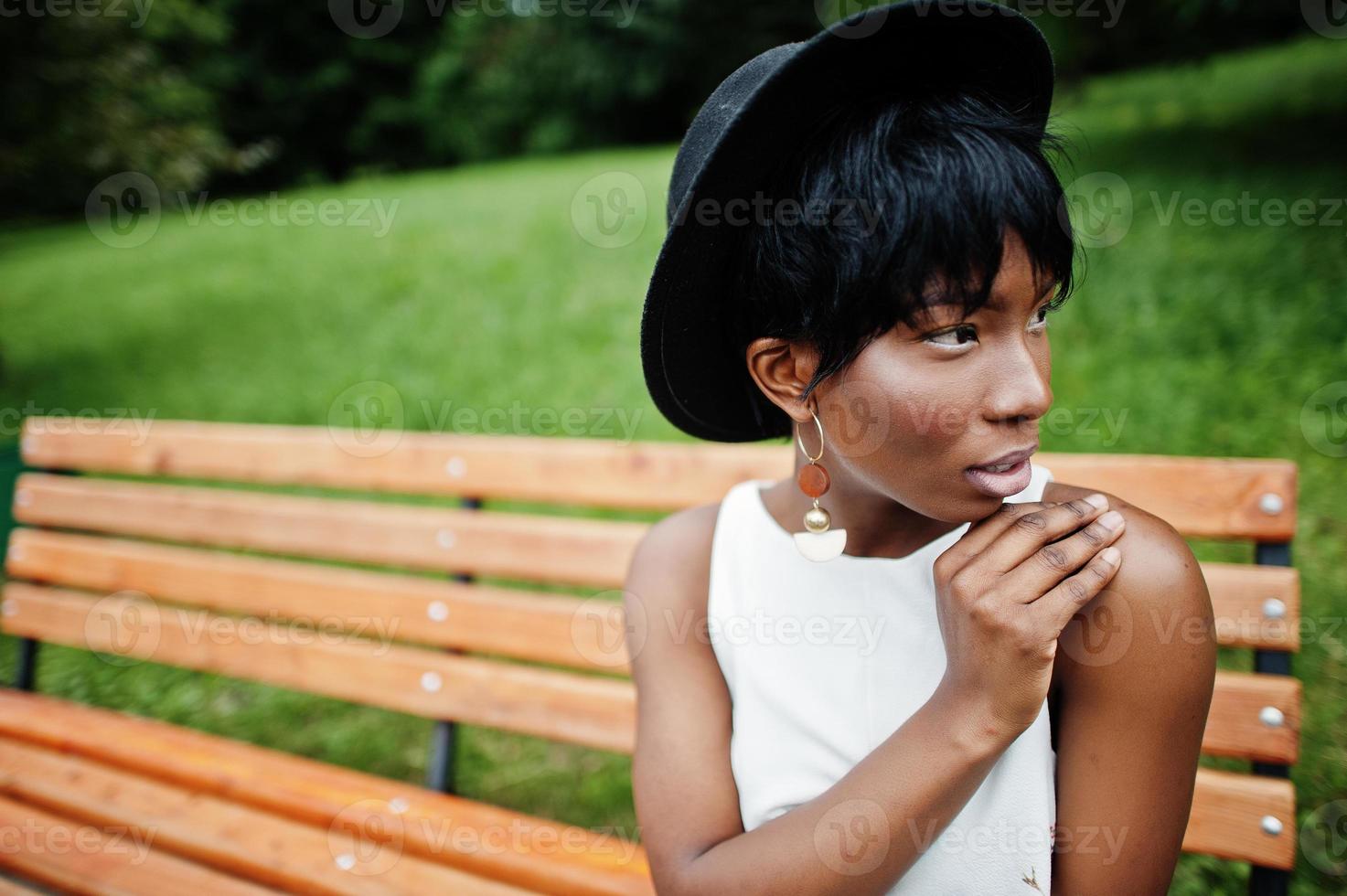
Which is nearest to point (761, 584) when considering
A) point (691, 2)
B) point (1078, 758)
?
point (1078, 758)

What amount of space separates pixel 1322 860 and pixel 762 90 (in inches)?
97.7

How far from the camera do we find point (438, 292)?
24.8 ft

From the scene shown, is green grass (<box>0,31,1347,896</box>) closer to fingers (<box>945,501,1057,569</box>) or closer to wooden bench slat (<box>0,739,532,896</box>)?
fingers (<box>945,501,1057,569</box>)

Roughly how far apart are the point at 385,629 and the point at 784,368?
6.24 ft

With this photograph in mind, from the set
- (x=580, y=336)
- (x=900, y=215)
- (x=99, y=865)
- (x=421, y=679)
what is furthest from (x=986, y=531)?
(x=580, y=336)

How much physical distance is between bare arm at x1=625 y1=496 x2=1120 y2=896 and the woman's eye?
281mm

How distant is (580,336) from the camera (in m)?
6.02

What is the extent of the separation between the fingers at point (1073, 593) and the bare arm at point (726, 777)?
0.02 meters

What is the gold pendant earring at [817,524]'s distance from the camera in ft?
4.96

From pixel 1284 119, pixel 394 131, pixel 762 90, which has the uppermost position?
pixel 394 131

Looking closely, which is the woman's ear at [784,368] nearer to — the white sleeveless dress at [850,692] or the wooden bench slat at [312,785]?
the white sleeveless dress at [850,692]

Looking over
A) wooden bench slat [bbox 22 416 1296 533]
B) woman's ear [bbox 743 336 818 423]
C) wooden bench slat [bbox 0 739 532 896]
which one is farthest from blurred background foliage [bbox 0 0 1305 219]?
wooden bench slat [bbox 0 739 532 896]

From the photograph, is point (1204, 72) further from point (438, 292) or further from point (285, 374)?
point (285, 374)

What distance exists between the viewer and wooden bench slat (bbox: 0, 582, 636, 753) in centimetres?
249
